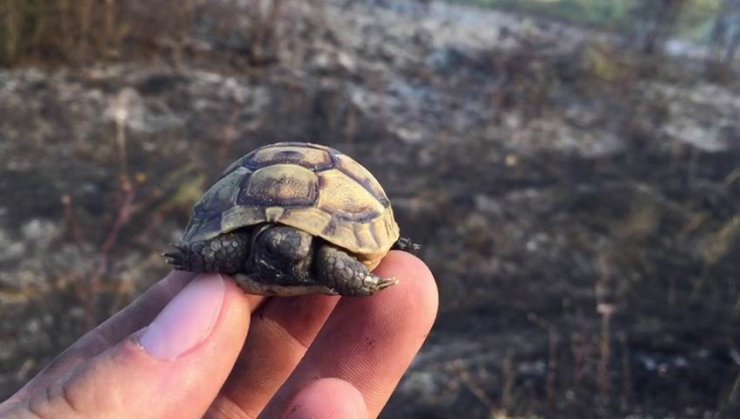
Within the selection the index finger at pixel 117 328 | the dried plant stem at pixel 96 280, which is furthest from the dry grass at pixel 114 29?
the index finger at pixel 117 328

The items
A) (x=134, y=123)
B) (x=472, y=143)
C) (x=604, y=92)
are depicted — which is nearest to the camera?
(x=134, y=123)

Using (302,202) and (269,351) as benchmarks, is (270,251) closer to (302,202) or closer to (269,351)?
(302,202)

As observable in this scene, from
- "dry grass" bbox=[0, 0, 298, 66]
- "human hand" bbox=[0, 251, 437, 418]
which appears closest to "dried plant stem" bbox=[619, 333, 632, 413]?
"human hand" bbox=[0, 251, 437, 418]

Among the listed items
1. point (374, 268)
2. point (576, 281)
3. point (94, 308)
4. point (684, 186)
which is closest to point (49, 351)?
point (94, 308)

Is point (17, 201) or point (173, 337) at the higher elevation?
point (173, 337)

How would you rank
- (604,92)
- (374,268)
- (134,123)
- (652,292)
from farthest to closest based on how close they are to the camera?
(604,92) < (134,123) < (652,292) < (374,268)

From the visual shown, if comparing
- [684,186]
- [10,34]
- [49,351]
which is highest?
[10,34]

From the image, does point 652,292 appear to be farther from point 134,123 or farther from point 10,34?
point 10,34

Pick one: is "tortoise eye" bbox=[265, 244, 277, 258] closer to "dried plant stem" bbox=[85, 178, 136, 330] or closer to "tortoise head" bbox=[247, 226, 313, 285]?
"tortoise head" bbox=[247, 226, 313, 285]

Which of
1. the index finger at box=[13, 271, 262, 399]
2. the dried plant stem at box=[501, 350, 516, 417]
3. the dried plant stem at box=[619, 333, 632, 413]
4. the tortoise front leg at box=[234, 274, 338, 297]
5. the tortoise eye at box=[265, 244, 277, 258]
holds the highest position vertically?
the tortoise eye at box=[265, 244, 277, 258]
